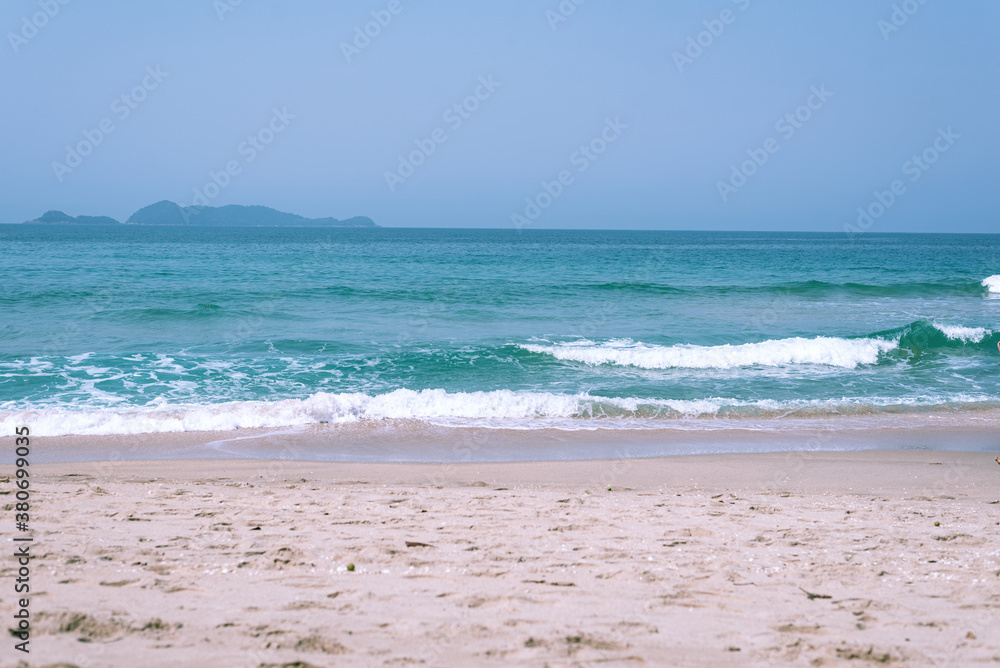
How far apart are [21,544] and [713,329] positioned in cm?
1710

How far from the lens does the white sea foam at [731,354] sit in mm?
14500

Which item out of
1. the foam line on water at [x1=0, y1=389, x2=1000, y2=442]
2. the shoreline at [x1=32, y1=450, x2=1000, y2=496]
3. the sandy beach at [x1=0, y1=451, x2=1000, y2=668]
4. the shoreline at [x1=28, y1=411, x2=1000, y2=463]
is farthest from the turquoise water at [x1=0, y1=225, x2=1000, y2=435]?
the sandy beach at [x1=0, y1=451, x2=1000, y2=668]

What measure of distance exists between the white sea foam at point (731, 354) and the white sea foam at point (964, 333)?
6.14 ft

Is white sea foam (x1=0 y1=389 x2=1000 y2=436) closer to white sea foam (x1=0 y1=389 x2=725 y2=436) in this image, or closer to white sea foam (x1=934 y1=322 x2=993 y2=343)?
white sea foam (x1=0 y1=389 x2=725 y2=436)

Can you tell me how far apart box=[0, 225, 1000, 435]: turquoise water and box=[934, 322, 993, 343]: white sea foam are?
8 cm

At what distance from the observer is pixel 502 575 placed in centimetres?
399

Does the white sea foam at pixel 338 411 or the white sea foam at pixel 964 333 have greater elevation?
the white sea foam at pixel 964 333

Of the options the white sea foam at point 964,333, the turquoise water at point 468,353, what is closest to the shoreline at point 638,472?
the turquoise water at point 468,353

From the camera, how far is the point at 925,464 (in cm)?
793

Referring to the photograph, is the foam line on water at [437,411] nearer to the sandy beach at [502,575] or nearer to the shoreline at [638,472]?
the shoreline at [638,472]

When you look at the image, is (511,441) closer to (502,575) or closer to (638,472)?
(638,472)

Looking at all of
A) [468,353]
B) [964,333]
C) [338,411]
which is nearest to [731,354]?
[468,353]

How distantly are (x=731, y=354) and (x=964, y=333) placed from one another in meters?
6.95

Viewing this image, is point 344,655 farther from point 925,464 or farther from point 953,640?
point 925,464
